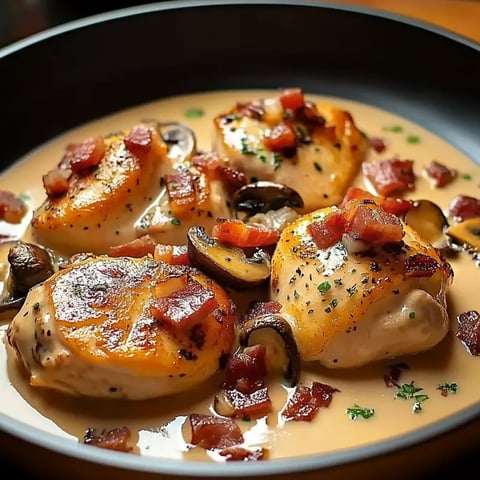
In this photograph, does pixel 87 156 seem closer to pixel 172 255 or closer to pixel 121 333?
pixel 172 255

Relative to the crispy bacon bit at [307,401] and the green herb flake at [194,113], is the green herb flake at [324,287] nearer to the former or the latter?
the crispy bacon bit at [307,401]

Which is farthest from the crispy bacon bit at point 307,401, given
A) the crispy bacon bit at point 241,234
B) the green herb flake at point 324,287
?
the crispy bacon bit at point 241,234

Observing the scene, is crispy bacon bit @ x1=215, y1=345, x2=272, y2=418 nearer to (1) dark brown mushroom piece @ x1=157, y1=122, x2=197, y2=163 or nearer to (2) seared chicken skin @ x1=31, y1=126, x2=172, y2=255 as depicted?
(2) seared chicken skin @ x1=31, y1=126, x2=172, y2=255

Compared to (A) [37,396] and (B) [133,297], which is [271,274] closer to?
(B) [133,297]

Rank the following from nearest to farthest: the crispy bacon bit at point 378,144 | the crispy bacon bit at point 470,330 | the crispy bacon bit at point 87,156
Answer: the crispy bacon bit at point 470,330
the crispy bacon bit at point 87,156
the crispy bacon bit at point 378,144

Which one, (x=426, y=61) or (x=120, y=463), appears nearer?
(x=120, y=463)

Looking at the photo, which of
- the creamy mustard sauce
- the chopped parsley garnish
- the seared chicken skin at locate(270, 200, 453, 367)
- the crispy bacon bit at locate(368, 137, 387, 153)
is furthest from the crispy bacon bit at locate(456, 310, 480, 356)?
the crispy bacon bit at locate(368, 137, 387, 153)

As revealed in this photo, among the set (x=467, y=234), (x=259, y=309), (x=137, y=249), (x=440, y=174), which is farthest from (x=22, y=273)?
(x=440, y=174)

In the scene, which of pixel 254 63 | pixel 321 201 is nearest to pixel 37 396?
pixel 321 201
